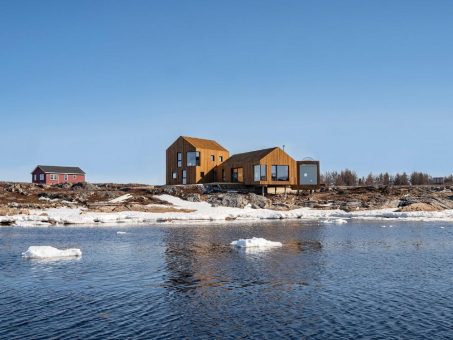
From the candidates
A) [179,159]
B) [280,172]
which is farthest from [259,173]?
[179,159]

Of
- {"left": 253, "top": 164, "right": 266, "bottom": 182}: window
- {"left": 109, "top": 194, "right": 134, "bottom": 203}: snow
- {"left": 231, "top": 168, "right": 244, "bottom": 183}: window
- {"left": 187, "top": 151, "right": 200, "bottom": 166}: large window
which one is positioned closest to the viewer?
{"left": 109, "top": 194, "right": 134, "bottom": 203}: snow

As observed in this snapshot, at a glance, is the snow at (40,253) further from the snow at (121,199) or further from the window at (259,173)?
the window at (259,173)

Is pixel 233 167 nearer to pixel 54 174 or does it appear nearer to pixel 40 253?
pixel 54 174

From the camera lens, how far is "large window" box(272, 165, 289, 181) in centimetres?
8175

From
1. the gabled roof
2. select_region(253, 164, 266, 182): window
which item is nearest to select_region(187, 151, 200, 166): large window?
the gabled roof

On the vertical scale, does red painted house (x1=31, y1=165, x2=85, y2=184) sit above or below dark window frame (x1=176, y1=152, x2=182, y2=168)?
below

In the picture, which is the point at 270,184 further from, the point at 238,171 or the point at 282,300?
the point at 282,300

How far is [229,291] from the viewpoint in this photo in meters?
20.8

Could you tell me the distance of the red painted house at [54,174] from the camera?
103 m

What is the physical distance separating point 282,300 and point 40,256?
18.0m

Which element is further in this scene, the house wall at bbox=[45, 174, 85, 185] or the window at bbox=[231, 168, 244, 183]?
the house wall at bbox=[45, 174, 85, 185]

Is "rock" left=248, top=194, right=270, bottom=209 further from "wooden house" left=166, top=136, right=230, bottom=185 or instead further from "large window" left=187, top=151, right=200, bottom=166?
"large window" left=187, top=151, right=200, bottom=166

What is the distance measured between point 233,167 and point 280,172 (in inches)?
367

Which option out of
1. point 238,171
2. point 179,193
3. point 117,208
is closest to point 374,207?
point 238,171
